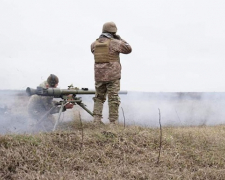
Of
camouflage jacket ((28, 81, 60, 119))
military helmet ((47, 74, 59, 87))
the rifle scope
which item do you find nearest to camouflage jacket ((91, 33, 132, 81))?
the rifle scope

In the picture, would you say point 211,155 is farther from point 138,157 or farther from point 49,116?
point 49,116

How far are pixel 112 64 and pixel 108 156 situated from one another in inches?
87.0

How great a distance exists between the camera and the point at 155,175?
3357mm

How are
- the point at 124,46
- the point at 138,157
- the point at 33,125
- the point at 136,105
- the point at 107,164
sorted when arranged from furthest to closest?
the point at 136,105 < the point at 33,125 < the point at 124,46 < the point at 138,157 < the point at 107,164

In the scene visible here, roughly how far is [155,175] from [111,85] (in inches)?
103

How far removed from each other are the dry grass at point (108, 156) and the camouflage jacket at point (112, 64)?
1323 millimetres

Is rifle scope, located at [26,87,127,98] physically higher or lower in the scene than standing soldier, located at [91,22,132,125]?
lower

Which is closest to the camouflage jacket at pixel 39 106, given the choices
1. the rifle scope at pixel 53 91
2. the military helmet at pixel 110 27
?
the rifle scope at pixel 53 91

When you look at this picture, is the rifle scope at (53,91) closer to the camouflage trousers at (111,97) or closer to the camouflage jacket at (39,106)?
the camouflage trousers at (111,97)

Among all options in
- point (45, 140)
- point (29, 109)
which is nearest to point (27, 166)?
point (45, 140)

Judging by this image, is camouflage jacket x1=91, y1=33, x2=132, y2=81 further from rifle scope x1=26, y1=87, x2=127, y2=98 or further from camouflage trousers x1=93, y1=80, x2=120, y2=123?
rifle scope x1=26, y1=87, x2=127, y2=98

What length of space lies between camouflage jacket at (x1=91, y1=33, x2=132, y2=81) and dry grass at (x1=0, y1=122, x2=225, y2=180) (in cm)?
132

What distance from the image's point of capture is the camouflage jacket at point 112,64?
18.4ft

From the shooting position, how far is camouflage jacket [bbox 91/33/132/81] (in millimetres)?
5617
